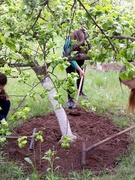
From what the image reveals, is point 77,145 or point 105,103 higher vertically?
point 105,103

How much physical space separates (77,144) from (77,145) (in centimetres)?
3

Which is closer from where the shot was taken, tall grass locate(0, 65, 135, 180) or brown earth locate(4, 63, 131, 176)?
tall grass locate(0, 65, 135, 180)

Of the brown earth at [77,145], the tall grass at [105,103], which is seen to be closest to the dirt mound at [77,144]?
the brown earth at [77,145]

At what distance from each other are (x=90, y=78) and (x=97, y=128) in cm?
340

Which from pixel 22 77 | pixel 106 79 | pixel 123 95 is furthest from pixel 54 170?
pixel 106 79

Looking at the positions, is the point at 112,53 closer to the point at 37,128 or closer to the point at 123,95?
the point at 37,128

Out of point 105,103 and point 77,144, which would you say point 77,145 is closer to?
point 77,144

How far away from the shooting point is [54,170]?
3871 mm

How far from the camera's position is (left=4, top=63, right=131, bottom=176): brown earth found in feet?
13.2

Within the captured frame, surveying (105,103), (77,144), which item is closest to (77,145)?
(77,144)

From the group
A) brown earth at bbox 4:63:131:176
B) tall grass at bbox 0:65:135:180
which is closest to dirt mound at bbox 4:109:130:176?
brown earth at bbox 4:63:131:176

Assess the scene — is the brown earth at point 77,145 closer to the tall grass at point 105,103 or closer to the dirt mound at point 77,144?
the dirt mound at point 77,144

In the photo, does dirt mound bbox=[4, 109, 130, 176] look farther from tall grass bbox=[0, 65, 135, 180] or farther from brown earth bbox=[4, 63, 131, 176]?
tall grass bbox=[0, 65, 135, 180]

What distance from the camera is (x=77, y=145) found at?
4.38 m
